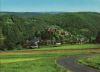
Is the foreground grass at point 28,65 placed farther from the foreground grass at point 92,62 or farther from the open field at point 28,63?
the foreground grass at point 92,62

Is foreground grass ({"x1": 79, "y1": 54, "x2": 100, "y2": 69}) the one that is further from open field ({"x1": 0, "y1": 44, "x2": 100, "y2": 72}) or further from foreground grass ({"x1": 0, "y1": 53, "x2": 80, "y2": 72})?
foreground grass ({"x1": 0, "y1": 53, "x2": 80, "y2": 72})

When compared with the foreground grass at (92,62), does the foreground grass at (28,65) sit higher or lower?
higher

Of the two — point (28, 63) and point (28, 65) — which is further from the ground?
point (28, 65)

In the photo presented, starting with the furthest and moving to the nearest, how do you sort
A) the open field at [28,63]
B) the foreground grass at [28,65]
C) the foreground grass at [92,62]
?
the foreground grass at [92,62], the open field at [28,63], the foreground grass at [28,65]

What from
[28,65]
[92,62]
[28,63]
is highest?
[28,65]

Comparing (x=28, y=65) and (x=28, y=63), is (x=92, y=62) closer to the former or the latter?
(x=28, y=63)

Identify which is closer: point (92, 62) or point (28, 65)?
point (28, 65)

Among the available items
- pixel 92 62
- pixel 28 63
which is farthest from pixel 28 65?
pixel 92 62

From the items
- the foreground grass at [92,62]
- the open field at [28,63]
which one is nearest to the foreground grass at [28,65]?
the open field at [28,63]

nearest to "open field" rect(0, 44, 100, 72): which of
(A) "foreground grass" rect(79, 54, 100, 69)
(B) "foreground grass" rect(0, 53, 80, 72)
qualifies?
(B) "foreground grass" rect(0, 53, 80, 72)

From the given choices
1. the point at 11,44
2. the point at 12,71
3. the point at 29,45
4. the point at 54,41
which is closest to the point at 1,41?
the point at 11,44

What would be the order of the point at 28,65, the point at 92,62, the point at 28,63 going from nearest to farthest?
the point at 28,65
the point at 28,63
the point at 92,62

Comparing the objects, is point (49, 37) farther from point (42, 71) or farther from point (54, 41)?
point (42, 71)
